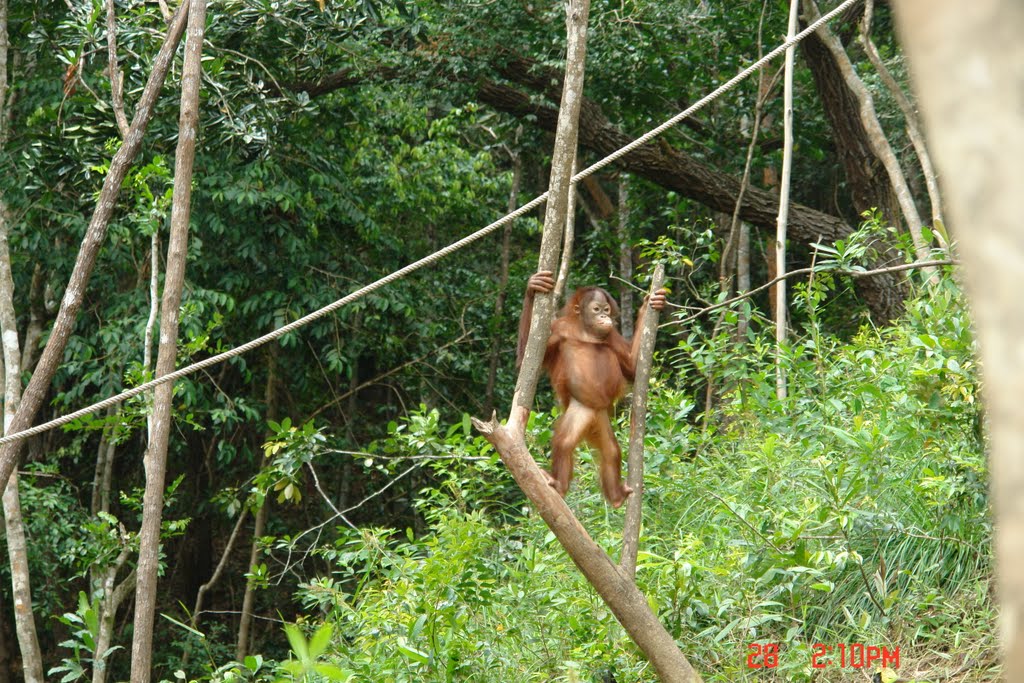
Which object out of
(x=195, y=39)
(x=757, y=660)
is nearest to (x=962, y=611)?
(x=757, y=660)

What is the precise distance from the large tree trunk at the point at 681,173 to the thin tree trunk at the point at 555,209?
4.87 metres

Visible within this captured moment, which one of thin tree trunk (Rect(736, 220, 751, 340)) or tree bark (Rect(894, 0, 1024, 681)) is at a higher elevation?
thin tree trunk (Rect(736, 220, 751, 340))

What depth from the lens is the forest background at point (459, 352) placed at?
4359mm

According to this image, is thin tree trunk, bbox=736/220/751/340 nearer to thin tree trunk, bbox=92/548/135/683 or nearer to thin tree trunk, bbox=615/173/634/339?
thin tree trunk, bbox=615/173/634/339

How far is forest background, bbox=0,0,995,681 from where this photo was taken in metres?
4.36

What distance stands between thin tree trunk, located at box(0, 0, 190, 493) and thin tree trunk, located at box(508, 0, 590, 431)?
2.47 meters

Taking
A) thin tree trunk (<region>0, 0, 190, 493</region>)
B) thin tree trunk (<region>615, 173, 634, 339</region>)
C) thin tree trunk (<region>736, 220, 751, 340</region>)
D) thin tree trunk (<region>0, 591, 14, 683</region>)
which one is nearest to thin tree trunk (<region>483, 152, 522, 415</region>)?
thin tree trunk (<region>615, 173, 634, 339</region>)

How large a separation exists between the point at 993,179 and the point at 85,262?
483 centimetres

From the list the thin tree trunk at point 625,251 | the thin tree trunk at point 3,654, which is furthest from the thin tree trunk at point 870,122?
the thin tree trunk at point 3,654

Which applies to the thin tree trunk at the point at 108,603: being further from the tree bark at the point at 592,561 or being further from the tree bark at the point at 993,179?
the tree bark at the point at 993,179

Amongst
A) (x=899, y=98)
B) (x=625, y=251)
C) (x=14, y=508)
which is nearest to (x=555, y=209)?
(x=14, y=508)

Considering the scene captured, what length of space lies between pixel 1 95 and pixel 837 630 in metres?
5.48

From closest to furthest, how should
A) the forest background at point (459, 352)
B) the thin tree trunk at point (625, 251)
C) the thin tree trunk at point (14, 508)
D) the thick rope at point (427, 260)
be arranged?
1. the thick rope at point (427, 260)
2. the forest background at point (459, 352)
3. the thin tree trunk at point (14, 508)
4. the thin tree trunk at point (625, 251)
